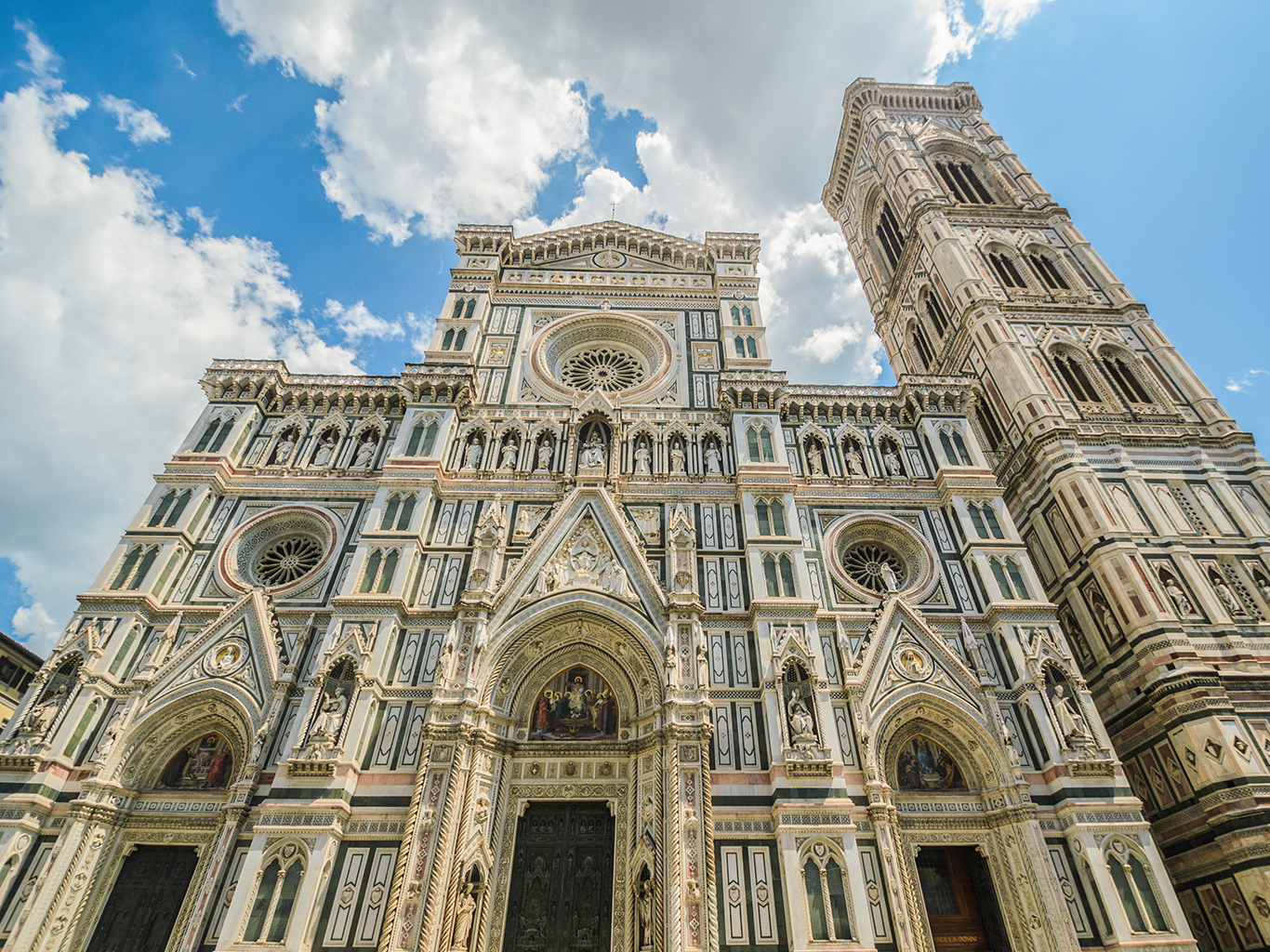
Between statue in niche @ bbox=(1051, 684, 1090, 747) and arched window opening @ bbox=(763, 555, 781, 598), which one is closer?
statue in niche @ bbox=(1051, 684, 1090, 747)

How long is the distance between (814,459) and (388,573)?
469 inches

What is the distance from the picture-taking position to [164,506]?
17781 mm

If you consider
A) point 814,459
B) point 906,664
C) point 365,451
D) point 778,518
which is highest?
point 814,459

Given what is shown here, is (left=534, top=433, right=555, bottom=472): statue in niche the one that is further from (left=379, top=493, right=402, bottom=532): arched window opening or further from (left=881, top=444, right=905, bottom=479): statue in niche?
(left=881, top=444, right=905, bottom=479): statue in niche

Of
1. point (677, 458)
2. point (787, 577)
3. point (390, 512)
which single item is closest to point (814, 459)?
point (677, 458)

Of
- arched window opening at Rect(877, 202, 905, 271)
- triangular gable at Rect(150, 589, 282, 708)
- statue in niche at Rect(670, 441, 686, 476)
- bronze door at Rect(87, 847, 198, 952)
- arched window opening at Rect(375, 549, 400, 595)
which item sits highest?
arched window opening at Rect(877, 202, 905, 271)

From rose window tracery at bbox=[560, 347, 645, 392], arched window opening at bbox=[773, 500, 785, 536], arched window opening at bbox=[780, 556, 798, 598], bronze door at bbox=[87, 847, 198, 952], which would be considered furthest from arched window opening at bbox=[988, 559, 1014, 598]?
bronze door at bbox=[87, 847, 198, 952]

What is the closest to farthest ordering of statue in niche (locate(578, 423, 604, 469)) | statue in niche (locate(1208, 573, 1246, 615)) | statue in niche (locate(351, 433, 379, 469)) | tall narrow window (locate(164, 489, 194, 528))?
statue in niche (locate(1208, 573, 1246, 615)), tall narrow window (locate(164, 489, 194, 528)), statue in niche (locate(578, 423, 604, 469)), statue in niche (locate(351, 433, 379, 469))

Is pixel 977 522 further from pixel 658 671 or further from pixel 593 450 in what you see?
pixel 593 450

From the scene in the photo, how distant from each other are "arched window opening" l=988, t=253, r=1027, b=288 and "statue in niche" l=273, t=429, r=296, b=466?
25654 mm

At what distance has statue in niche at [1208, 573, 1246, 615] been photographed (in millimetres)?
17141

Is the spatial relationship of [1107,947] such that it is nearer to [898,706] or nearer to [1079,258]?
[898,706]

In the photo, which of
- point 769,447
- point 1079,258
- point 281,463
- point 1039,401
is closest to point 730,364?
point 769,447

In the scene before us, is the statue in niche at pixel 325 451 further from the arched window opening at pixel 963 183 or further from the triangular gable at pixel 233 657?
the arched window opening at pixel 963 183
